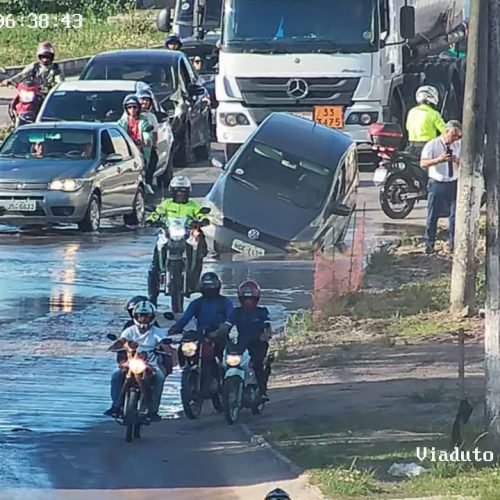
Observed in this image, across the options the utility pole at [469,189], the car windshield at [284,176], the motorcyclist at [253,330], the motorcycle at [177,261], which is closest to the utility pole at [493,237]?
the motorcyclist at [253,330]

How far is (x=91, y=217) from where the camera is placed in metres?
23.1

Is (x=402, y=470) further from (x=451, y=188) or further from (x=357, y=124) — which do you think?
(x=357, y=124)

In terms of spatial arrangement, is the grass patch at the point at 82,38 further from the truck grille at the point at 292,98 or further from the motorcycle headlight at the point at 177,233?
the motorcycle headlight at the point at 177,233

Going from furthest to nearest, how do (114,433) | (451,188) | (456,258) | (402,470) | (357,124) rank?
(357,124) → (451,188) → (456,258) → (114,433) → (402,470)

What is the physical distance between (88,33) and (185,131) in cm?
2471

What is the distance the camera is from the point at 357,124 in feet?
90.3

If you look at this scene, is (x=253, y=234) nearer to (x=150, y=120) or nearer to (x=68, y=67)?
(x=150, y=120)

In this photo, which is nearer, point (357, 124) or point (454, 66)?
point (357, 124)

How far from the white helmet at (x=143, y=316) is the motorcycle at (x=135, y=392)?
0.20 m

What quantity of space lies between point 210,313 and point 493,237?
287cm

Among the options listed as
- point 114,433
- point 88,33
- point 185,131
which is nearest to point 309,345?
point 114,433

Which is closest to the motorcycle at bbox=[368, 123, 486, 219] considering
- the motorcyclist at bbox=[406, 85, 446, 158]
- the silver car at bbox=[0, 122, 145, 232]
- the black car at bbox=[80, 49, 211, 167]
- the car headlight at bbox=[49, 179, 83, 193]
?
the motorcyclist at bbox=[406, 85, 446, 158]

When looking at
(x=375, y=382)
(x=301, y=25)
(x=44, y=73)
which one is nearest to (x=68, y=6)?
(x=44, y=73)

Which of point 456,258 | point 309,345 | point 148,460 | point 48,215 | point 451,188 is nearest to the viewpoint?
point 148,460
